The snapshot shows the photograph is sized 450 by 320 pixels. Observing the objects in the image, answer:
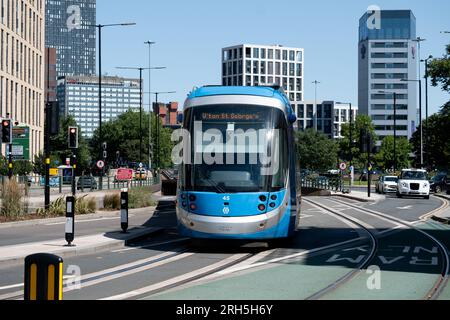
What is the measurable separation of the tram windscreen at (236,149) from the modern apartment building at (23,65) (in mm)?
54714

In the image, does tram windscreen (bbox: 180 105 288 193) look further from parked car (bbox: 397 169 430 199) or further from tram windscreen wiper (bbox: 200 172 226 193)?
parked car (bbox: 397 169 430 199)

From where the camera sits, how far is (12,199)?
24750 millimetres

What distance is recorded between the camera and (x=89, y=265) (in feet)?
46.9

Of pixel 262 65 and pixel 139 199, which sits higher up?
pixel 262 65

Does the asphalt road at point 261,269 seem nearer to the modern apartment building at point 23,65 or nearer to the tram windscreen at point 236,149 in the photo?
the tram windscreen at point 236,149

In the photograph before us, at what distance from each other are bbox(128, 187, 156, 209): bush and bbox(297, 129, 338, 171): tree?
78.8 m

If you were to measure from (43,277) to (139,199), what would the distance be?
27366 millimetres

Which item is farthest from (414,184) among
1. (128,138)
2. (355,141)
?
(128,138)

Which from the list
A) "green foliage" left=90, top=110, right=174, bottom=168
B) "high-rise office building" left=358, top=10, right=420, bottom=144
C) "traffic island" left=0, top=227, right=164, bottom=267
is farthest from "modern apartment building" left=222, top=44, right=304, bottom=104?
"traffic island" left=0, top=227, right=164, bottom=267

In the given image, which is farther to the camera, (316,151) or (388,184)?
(316,151)

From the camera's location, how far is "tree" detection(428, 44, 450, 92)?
136 feet

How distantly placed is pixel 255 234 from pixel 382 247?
359 cm

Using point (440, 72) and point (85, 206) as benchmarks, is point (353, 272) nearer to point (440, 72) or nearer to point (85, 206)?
point (85, 206)
